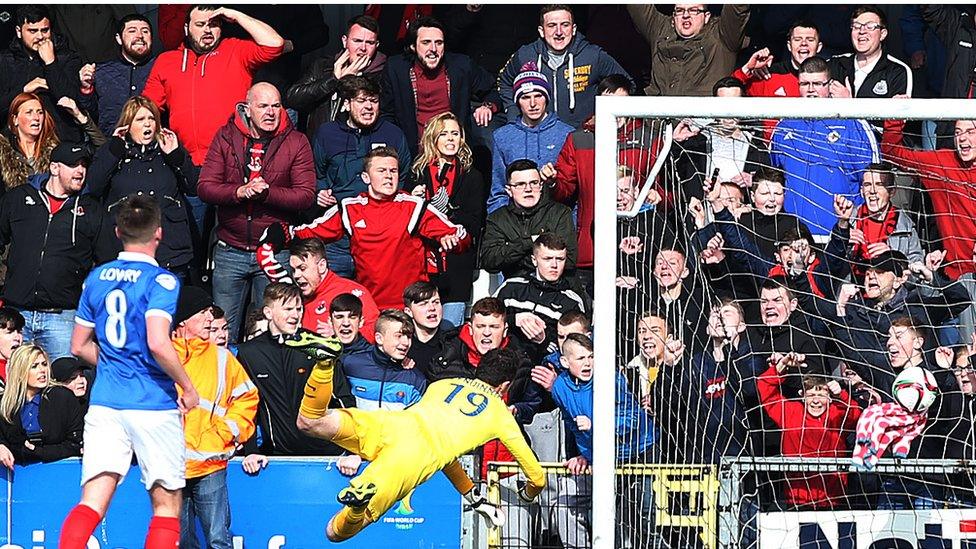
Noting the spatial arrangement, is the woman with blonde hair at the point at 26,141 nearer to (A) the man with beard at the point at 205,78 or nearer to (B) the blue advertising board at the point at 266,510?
(A) the man with beard at the point at 205,78

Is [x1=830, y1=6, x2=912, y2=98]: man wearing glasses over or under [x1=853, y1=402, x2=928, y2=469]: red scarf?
over

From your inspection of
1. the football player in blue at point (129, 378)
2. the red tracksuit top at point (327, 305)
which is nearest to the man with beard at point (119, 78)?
the red tracksuit top at point (327, 305)

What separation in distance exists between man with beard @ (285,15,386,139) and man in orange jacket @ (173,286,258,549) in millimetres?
1812

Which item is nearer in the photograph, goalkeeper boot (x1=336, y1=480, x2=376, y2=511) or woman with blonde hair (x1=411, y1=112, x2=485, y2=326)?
goalkeeper boot (x1=336, y1=480, x2=376, y2=511)

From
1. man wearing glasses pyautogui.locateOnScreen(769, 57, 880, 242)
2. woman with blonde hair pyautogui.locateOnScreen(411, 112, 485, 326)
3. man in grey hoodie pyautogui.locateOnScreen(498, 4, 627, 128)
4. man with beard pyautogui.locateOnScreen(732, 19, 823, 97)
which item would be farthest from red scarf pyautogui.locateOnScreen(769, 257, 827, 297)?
woman with blonde hair pyautogui.locateOnScreen(411, 112, 485, 326)

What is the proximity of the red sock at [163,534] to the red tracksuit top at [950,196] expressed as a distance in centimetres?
414

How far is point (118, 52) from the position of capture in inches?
355

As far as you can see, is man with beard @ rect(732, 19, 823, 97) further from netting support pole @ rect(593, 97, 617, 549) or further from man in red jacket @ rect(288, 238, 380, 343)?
netting support pole @ rect(593, 97, 617, 549)

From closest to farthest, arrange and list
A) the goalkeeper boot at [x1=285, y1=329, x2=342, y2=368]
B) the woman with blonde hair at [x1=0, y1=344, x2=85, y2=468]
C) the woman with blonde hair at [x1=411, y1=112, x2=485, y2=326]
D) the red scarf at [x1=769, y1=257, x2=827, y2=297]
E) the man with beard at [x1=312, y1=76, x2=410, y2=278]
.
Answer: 1. the goalkeeper boot at [x1=285, y1=329, x2=342, y2=368]
2. the woman with blonde hair at [x1=0, y1=344, x2=85, y2=468]
3. the red scarf at [x1=769, y1=257, x2=827, y2=297]
4. the woman with blonde hair at [x1=411, y1=112, x2=485, y2=326]
5. the man with beard at [x1=312, y1=76, x2=410, y2=278]

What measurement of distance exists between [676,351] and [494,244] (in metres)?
1.21

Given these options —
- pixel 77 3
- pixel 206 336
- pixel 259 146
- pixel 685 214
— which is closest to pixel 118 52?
pixel 77 3

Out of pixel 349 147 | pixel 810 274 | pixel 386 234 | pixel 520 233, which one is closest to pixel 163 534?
pixel 386 234

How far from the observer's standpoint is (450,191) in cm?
811

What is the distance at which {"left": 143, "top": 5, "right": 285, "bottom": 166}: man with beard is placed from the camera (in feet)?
27.8
